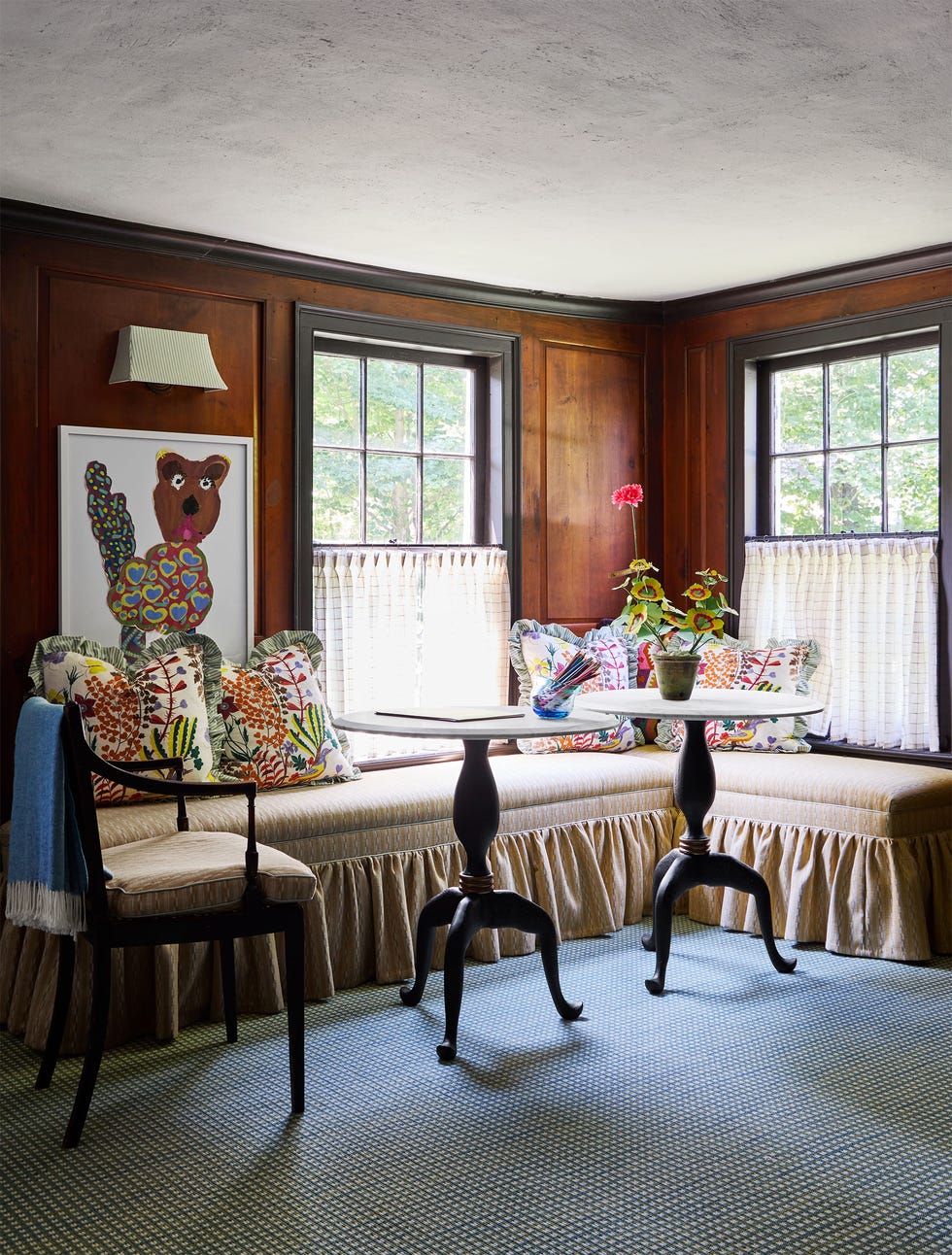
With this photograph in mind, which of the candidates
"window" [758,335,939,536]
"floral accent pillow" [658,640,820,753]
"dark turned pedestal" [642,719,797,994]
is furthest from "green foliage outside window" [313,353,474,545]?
"dark turned pedestal" [642,719,797,994]

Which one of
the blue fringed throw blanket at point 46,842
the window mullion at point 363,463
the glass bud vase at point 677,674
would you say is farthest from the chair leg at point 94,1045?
the window mullion at point 363,463

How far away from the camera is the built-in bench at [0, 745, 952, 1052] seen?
3361 mm

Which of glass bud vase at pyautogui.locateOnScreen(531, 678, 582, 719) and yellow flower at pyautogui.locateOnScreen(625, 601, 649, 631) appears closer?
glass bud vase at pyautogui.locateOnScreen(531, 678, 582, 719)

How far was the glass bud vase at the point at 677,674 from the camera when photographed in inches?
153

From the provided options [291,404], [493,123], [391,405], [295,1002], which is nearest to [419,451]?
[391,405]

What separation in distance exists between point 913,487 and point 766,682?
993 millimetres

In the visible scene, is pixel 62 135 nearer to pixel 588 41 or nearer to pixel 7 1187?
pixel 588 41

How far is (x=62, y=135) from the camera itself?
3291 millimetres

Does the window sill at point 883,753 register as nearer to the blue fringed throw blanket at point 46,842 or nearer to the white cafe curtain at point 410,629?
the white cafe curtain at point 410,629

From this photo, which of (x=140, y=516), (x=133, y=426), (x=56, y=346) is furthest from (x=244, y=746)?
(x=56, y=346)

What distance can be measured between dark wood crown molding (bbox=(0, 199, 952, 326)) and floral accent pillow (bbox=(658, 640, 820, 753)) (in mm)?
1528

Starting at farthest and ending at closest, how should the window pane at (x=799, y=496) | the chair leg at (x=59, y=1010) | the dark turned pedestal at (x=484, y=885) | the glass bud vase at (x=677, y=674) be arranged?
the window pane at (x=799, y=496), the glass bud vase at (x=677, y=674), the dark turned pedestal at (x=484, y=885), the chair leg at (x=59, y=1010)

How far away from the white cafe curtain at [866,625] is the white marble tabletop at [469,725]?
1.72 meters

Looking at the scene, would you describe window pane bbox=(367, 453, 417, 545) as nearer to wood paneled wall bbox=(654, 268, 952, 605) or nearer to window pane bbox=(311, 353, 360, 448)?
window pane bbox=(311, 353, 360, 448)
